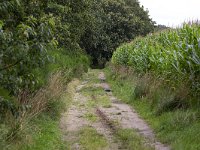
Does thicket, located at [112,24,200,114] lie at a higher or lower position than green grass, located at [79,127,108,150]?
higher

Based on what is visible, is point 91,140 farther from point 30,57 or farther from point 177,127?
point 30,57

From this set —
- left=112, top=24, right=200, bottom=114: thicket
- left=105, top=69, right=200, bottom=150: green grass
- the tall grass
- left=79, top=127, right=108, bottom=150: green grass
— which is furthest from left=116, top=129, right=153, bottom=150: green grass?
left=112, top=24, right=200, bottom=114: thicket

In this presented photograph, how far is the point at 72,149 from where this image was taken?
6902mm

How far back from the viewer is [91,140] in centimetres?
738

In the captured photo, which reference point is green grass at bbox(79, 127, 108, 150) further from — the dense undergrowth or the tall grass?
the dense undergrowth

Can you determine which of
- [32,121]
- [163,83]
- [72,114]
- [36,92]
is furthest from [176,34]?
[32,121]

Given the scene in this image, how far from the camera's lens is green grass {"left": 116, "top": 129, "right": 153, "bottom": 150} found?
6869mm

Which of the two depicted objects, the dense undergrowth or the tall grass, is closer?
the tall grass

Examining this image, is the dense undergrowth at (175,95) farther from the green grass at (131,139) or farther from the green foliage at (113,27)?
the green foliage at (113,27)

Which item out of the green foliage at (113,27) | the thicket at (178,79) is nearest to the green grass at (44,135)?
the thicket at (178,79)

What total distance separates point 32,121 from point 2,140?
202 centimetres

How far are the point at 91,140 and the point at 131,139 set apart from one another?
84 centimetres

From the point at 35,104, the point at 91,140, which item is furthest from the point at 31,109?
the point at 91,140

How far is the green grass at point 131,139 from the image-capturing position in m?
6.87
